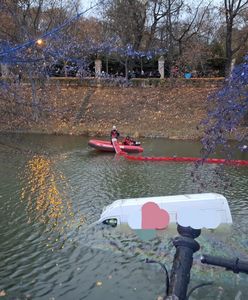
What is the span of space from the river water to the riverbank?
10111mm

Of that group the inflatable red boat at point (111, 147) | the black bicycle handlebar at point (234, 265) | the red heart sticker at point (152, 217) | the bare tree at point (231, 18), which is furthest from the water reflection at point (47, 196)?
the bare tree at point (231, 18)

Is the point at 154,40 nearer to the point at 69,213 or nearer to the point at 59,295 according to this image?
the point at 69,213

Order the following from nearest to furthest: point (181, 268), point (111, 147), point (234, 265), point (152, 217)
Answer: point (181, 268), point (234, 265), point (152, 217), point (111, 147)

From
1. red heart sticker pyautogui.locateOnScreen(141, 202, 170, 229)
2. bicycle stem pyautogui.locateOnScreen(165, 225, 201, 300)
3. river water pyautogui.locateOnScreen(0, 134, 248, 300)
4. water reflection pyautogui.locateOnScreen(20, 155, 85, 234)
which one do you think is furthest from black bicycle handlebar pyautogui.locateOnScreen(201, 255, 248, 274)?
water reflection pyautogui.locateOnScreen(20, 155, 85, 234)

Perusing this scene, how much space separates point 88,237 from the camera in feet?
30.1

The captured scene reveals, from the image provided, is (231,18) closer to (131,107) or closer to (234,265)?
(131,107)

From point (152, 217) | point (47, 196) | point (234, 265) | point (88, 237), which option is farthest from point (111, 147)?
point (234, 265)

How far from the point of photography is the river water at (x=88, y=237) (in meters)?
7.03

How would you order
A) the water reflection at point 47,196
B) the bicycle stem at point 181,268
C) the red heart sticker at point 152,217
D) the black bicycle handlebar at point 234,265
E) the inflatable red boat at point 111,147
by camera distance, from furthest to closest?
1. the inflatable red boat at point 111,147
2. the water reflection at point 47,196
3. the red heart sticker at point 152,217
4. the black bicycle handlebar at point 234,265
5. the bicycle stem at point 181,268

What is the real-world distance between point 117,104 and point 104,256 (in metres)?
23.4

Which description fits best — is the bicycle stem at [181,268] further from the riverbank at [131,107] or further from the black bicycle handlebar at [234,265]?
the riverbank at [131,107]

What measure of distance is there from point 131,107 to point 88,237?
21.8 m

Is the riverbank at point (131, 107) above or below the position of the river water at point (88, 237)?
above

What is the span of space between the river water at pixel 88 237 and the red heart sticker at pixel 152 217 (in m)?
3.44
